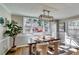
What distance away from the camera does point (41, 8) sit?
2064 millimetres

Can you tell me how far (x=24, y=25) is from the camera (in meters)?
2.11

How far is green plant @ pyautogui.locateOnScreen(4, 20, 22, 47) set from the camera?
6.70 feet

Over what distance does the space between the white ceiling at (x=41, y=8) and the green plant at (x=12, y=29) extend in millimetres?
228

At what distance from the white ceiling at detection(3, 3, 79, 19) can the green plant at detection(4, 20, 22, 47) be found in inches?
9.0

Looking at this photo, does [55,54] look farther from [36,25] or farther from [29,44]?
[36,25]

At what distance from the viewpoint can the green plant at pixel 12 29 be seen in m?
2.04

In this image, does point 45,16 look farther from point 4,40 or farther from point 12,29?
point 4,40

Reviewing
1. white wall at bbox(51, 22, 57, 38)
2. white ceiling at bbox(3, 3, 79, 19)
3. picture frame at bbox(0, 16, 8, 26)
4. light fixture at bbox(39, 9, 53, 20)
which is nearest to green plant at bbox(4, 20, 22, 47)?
picture frame at bbox(0, 16, 8, 26)

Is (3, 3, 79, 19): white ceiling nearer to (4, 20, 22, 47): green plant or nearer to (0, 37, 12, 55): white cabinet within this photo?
(4, 20, 22, 47): green plant

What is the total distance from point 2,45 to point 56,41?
1051 millimetres

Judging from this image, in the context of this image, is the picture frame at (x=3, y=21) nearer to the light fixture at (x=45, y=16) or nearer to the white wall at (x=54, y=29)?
the light fixture at (x=45, y=16)

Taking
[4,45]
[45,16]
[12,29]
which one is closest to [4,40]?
[4,45]

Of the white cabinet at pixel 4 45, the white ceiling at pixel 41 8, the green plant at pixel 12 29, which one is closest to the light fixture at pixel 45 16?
the white ceiling at pixel 41 8
